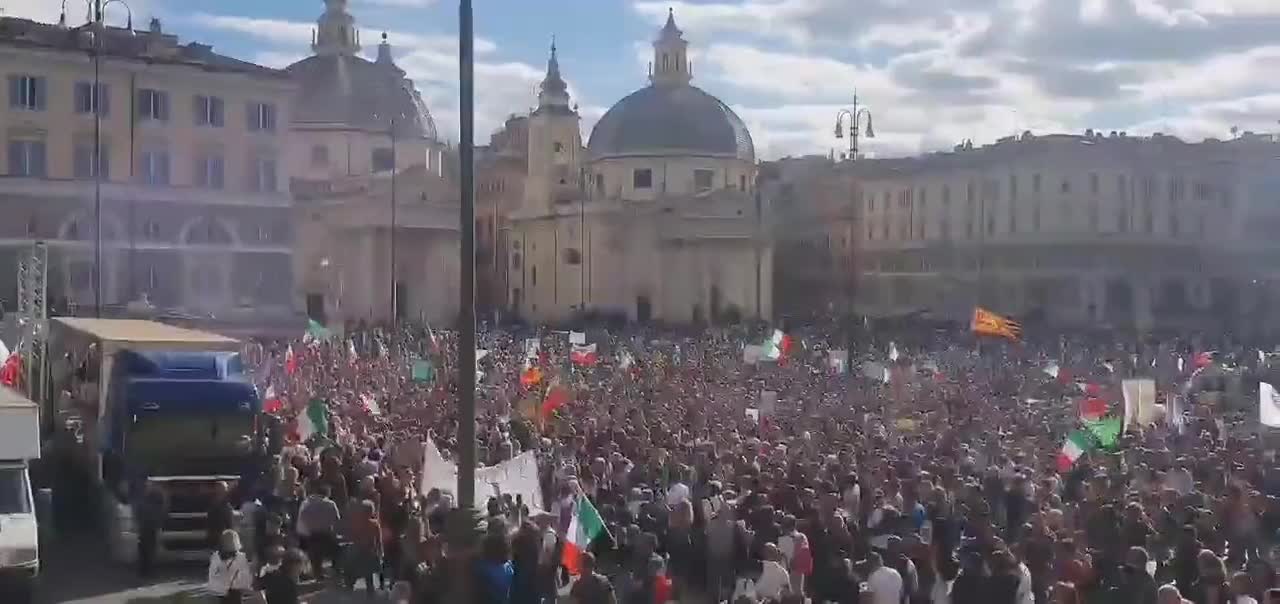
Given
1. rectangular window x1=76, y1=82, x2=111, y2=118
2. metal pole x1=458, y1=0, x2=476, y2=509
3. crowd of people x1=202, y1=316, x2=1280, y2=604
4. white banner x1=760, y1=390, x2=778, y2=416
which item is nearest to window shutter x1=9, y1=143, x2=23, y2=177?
rectangular window x1=76, y1=82, x2=111, y2=118

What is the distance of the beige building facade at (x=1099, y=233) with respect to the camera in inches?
2805

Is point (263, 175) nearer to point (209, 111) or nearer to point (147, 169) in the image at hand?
point (209, 111)

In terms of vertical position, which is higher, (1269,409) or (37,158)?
(37,158)

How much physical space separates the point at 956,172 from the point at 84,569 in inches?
2561

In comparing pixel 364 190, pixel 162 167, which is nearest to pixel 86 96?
pixel 162 167

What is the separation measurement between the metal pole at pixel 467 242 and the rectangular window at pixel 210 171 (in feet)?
136

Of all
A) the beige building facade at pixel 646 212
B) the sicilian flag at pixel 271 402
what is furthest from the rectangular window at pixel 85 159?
the beige building facade at pixel 646 212

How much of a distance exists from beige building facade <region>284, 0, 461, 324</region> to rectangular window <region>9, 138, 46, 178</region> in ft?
42.3

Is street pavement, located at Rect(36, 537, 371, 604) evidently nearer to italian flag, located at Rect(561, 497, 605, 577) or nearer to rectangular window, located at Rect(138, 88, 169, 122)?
italian flag, located at Rect(561, 497, 605, 577)

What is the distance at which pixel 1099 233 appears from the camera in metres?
71.9

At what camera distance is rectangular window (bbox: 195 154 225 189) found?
4944cm

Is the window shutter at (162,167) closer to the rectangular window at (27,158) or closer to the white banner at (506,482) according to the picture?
the rectangular window at (27,158)

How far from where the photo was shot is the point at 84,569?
1484 cm

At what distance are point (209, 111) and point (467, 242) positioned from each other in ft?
136
